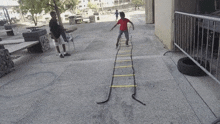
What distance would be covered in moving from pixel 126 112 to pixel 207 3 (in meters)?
5.59

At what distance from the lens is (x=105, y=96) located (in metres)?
3.81

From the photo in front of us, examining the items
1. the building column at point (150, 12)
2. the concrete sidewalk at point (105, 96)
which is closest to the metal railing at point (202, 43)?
the concrete sidewalk at point (105, 96)

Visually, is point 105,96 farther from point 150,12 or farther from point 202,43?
point 150,12

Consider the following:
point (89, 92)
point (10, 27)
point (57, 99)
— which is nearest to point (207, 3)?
point (89, 92)

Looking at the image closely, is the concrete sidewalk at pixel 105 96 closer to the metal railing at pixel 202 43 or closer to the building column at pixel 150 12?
the metal railing at pixel 202 43

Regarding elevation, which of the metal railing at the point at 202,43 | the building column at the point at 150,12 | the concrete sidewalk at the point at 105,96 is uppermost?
the building column at the point at 150,12

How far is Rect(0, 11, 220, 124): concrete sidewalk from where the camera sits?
9.91 ft

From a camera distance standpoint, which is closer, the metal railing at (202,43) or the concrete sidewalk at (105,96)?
the concrete sidewalk at (105,96)

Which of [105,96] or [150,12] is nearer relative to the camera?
[105,96]

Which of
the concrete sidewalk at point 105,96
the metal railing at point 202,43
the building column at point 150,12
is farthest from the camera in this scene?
the building column at point 150,12

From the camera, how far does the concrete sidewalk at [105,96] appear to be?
9.91 feet

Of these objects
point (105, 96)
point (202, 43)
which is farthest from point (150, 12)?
point (105, 96)

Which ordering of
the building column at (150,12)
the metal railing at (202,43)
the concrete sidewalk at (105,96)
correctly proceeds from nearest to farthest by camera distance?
the concrete sidewalk at (105,96) < the metal railing at (202,43) < the building column at (150,12)

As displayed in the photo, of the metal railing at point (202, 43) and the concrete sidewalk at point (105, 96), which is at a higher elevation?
the metal railing at point (202, 43)
